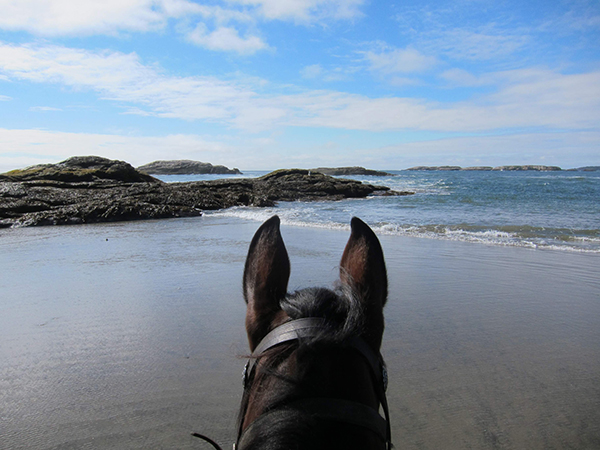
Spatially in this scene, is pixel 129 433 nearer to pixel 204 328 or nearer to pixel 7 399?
pixel 7 399

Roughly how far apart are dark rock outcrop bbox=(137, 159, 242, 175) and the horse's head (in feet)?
276

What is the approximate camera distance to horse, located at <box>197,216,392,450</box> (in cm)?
88

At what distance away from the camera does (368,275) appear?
51.1 inches

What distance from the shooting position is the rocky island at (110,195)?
13.0 m

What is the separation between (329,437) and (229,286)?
456 cm

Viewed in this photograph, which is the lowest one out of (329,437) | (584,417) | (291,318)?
(584,417)

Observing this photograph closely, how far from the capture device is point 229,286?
5301mm

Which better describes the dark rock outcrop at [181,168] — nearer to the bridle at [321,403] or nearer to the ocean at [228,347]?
the ocean at [228,347]

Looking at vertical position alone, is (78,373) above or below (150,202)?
below

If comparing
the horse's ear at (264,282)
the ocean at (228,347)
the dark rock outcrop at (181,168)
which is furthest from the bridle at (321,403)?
the dark rock outcrop at (181,168)

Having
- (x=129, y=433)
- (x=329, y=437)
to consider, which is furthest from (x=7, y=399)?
(x=329, y=437)

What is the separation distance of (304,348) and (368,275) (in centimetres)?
41

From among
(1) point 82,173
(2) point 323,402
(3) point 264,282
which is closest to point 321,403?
(2) point 323,402

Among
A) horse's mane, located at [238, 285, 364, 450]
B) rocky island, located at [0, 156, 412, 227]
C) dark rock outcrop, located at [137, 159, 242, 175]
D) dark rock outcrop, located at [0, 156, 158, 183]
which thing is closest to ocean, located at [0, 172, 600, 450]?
horse's mane, located at [238, 285, 364, 450]
